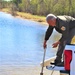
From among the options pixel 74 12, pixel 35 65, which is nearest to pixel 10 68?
pixel 35 65

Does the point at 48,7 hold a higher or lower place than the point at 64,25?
lower

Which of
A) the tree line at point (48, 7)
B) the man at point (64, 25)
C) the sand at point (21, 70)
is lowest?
→ the tree line at point (48, 7)

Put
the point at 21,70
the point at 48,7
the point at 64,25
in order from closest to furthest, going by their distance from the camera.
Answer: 1. the point at 64,25
2. the point at 21,70
3. the point at 48,7

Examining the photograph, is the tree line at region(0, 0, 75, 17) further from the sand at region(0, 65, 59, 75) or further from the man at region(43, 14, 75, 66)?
the man at region(43, 14, 75, 66)

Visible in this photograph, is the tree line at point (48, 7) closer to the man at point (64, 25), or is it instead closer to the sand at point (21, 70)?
the sand at point (21, 70)

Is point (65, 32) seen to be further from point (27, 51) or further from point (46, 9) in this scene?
point (46, 9)

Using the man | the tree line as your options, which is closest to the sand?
the man

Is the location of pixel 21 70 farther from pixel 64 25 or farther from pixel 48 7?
pixel 48 7

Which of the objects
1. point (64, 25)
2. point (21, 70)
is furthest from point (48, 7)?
point (64, 25)

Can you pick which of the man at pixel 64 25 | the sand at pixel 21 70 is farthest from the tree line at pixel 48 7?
the man at pixel 64 25

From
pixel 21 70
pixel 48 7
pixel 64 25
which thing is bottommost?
pixel 48 7

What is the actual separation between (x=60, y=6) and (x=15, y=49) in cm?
4478

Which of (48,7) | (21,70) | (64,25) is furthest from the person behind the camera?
(48,7)

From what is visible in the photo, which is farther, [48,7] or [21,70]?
[48,7]
